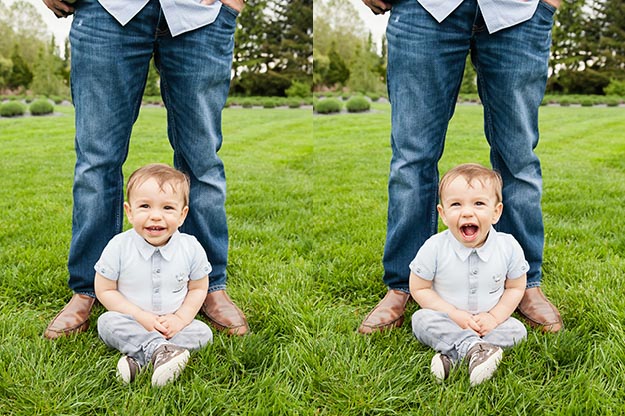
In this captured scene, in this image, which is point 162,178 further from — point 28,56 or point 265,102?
point 28,56

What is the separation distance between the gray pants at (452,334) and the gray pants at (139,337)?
0.69 m

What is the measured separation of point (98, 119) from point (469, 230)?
4.21ft

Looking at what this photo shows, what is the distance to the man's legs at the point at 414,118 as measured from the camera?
2180 millimetres

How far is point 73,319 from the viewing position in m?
2.24

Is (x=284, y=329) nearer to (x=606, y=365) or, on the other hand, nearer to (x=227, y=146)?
(x=606, y=365)

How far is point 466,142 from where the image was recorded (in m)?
7.81

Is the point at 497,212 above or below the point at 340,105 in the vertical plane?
above

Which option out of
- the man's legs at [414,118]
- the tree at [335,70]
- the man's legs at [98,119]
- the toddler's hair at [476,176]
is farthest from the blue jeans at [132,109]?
the tree at [335,70]

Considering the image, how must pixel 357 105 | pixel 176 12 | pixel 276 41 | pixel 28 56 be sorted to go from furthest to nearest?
pixel 357 105 → pixel 28 56 → pixel 276 41 → pixel 176 12

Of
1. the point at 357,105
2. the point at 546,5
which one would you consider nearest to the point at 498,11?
the point at 546,5

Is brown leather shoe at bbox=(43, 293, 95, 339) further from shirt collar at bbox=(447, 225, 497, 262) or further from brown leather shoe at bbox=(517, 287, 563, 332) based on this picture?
brown leather shoe at bbox=(517, 287, 563, 332)

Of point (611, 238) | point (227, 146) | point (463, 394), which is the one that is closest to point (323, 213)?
point (611, 238)

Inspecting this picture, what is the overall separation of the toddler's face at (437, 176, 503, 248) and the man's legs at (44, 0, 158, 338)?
112 cm

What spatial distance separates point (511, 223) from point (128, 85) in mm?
1452
